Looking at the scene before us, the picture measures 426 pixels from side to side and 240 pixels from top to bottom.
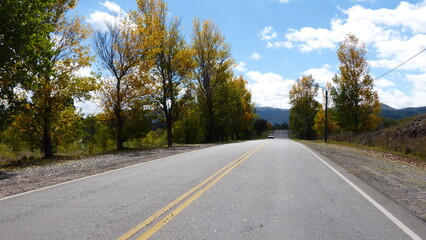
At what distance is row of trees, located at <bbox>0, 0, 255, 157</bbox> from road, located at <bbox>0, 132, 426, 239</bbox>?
288 inches

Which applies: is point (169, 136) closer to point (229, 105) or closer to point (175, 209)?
point (229, 105)

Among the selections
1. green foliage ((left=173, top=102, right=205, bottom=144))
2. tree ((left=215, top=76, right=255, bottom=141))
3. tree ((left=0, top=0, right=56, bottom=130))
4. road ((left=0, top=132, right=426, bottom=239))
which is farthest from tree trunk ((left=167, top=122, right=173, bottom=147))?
road ((left=0, top=132, right=426, bottom=239))

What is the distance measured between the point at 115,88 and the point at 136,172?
54.8 ft

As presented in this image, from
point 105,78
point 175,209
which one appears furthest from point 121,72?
point 175,209

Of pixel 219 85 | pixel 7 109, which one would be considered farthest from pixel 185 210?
pixel 219 85

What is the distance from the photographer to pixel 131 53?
25.9 m

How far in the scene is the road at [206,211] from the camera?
453cm

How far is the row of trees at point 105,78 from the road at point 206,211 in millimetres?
7305

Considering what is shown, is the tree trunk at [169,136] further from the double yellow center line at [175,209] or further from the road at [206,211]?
the road at [206,211]

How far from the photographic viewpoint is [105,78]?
83.4 ft

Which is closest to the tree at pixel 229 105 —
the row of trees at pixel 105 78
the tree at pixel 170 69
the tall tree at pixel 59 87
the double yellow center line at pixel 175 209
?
the row of trees at pixel 105 78

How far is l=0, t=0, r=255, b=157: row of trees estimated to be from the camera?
1299cm

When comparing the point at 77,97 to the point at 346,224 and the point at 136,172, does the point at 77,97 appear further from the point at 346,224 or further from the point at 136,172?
the point at 346,224

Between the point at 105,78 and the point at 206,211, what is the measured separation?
21.9 meters
